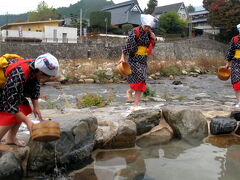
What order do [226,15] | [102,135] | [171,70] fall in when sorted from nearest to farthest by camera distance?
[102,135] < [171,70] < [226,15]

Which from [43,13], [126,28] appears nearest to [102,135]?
[126,28]

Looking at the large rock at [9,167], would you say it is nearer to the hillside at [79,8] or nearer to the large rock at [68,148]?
the large rock at [68,148]

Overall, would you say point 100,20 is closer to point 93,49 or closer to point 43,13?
point 93,49

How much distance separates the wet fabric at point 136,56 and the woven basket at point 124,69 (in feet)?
0.66

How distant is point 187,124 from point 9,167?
8.40 ft

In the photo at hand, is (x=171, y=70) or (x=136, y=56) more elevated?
(x=136, y=56)

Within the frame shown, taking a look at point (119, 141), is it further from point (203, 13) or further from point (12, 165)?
point (203, 13)

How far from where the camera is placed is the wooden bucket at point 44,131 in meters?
2.75

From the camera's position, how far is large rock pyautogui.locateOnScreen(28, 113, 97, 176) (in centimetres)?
315

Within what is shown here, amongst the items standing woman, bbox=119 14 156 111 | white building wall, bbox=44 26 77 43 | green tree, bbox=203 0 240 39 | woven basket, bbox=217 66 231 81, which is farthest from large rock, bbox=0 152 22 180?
green tree, bbox=203 0 240 39

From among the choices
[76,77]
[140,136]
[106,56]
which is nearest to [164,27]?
[106,56]

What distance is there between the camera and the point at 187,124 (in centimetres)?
435

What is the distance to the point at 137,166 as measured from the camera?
11.2 feet

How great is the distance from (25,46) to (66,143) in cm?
2151
